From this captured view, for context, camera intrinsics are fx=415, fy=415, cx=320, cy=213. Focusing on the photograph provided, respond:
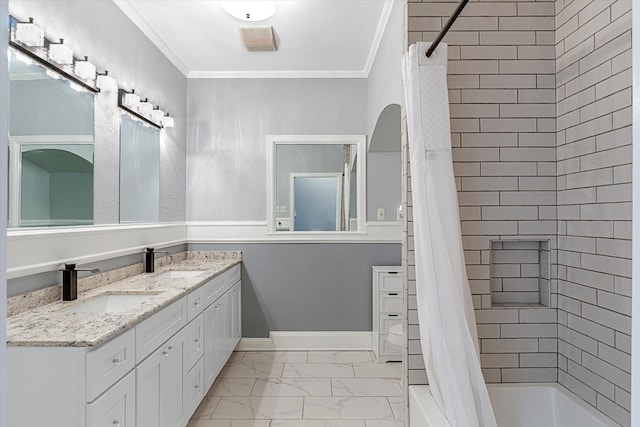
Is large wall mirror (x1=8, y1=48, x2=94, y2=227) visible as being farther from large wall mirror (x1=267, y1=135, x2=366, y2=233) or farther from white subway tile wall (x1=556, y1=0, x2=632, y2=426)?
white subway tile wall (x1=556, y1=0, x2=632, y2=426)

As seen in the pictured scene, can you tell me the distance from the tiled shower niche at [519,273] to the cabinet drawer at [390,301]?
1750 mm

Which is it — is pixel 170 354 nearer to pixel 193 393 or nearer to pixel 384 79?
pixel 193 393

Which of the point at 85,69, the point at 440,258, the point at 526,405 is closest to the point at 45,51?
the point at 85,69

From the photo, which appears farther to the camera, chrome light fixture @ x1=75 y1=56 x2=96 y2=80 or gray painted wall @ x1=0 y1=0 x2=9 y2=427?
chrome light fixture @ x1=75 y1=56 x2=96 y2=80

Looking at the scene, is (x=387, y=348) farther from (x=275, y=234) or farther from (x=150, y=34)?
(x=150, y=34)

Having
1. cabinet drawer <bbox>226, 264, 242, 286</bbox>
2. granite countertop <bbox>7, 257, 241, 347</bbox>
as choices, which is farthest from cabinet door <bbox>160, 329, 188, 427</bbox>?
cabinet drawer <bbox>226, 264, 242, 286</bbox>

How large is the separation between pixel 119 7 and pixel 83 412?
96.4 inches

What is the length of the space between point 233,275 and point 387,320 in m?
1.42

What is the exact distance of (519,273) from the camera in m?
1.99

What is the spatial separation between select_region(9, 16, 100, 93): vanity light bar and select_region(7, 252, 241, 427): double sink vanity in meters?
1.14

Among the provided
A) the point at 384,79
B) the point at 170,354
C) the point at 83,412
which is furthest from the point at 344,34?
the point at 83,412

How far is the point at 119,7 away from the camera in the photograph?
2699 millimetres

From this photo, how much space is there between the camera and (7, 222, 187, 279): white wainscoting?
179 cm

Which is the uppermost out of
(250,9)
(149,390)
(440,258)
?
(250,9)
